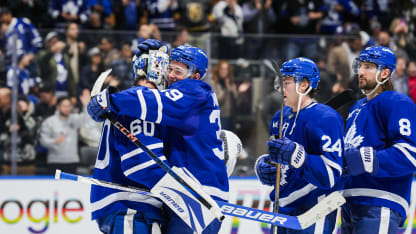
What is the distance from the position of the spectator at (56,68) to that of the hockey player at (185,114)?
127 inches

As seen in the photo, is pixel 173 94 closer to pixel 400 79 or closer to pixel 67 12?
pixel 400 79

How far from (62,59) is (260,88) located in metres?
1.90

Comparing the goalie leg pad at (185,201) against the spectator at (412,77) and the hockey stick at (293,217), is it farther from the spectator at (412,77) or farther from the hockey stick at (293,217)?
the spectator at (412,77)

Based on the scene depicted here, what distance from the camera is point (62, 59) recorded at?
611 cm

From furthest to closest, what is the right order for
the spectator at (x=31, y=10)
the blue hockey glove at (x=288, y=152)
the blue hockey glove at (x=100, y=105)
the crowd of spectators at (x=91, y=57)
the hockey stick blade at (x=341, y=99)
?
1. the spectator at (x=31, y=10)
2. the crowd of spectators at (x=91, y=57)
3. the hockey stick blade at (x=341, y=99)
4. the blue hockey glove at (x=288, y=152)
5. the blue hockey glove at (x=100, y=105)

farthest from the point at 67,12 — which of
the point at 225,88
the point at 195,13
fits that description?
the point at 225,88

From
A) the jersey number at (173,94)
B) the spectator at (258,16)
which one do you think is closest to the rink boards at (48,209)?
the jersey number at (173,94)

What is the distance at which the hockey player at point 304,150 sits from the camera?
2.94 meters

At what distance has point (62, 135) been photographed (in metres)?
5.99

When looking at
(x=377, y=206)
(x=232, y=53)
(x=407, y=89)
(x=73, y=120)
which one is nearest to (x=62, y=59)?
(x=73, y=120)

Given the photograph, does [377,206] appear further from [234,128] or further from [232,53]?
[232,53]

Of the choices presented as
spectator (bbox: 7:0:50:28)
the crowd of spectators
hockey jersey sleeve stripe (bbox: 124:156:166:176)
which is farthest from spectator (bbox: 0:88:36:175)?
hockey jersey sleeve stripe (bbox: 124:156:166:176)

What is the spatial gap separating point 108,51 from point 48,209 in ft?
6.09

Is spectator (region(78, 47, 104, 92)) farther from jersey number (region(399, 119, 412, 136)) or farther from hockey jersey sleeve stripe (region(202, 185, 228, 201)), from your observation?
jersey number (region(399, 119, 412, 136))
